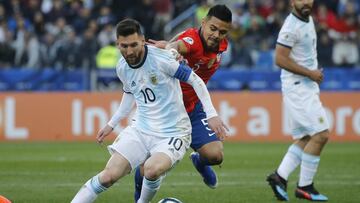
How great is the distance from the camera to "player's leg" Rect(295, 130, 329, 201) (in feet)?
36.0

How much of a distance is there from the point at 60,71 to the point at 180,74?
1384 centimetres

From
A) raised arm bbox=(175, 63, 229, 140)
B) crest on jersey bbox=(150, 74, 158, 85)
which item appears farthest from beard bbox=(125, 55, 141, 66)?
raised arm bbox=(175, 63, 229, 140)

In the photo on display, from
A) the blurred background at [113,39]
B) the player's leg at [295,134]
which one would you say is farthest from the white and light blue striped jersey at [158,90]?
the blurred background at [113,39]

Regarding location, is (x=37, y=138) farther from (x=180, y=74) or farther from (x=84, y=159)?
(x=180, y=74)

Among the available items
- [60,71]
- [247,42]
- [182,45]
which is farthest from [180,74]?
[247,42]

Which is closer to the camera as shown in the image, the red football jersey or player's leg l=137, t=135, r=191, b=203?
player's leg l=137, t=135, r=191, b=203

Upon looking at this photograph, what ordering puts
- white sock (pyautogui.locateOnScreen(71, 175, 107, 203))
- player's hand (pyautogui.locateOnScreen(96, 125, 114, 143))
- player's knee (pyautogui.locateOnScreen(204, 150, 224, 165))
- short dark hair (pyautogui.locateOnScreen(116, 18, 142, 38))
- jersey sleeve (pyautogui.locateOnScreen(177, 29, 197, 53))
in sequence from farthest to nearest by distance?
player's knee (pyautogui.locateOnScreen(204, 150, 224, 165)), jersey sleeve (pyautogui.locateOnScreen(177, 29, 197, 53)), player's hand (pyautogui.locateOnScreen(96, 125, 114, 143)), short dark hair (pyautogui.locateOnScreen(116, 18, 142, 38)), white sock (pyautogui.locateOnScreen(71, 175, 107, 203))

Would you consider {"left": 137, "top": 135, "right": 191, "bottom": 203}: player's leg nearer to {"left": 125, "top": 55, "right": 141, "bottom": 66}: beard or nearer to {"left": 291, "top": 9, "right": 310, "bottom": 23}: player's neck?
{"left": 125, "top": 55, "right": 141, "bottom": 66}: beard

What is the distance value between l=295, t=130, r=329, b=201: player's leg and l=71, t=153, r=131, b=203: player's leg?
312 cm

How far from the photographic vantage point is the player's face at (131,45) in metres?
8.70

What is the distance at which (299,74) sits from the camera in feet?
36.8

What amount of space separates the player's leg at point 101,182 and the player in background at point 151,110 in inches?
0.5

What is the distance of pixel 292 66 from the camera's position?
440 inches

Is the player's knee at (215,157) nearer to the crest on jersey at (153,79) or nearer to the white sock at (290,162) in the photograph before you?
the white sock at (290,162)
